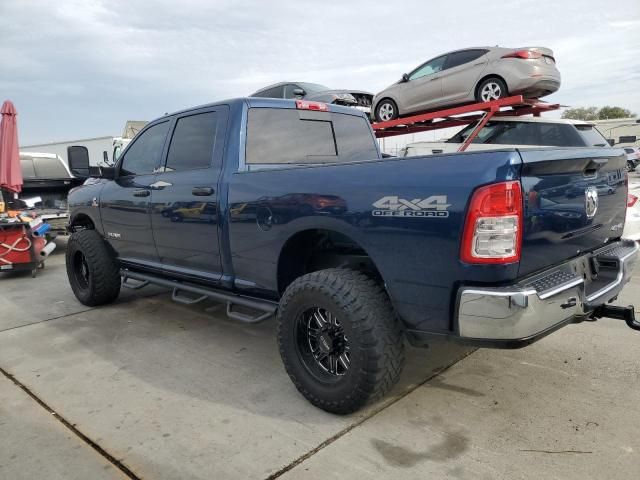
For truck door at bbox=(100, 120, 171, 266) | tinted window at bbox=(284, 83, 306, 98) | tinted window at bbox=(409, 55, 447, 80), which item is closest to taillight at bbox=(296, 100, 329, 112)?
truck door at bbox=(100, 120, 171, 266)

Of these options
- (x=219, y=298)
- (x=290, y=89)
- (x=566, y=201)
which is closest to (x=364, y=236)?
(x=566, y=201)

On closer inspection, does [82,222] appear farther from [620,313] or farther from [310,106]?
[620,313]

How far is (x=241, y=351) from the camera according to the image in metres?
3.86

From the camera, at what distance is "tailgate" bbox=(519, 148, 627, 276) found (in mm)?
2262

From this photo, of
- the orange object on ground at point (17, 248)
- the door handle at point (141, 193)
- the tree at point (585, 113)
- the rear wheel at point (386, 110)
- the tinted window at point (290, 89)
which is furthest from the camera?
the tree at point (585, 113)

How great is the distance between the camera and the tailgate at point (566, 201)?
226 centimetres

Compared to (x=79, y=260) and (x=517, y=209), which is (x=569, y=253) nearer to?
(x=517, y=209)

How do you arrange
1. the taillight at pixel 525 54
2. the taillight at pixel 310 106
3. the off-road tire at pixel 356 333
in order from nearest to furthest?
the off-road tire at pixel 356 333 → the taillight at pixel 310 106 → the taillight at pixel 525 54

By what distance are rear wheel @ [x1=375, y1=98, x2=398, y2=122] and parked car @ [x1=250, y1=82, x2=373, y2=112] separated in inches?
21.6

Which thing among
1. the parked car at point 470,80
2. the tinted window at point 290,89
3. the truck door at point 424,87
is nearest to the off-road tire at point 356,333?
the parked car at point 470,80

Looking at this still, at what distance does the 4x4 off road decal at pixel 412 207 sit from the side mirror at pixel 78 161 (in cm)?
354

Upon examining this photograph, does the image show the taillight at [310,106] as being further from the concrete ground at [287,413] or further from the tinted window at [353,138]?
the concrete ground at [287,413]

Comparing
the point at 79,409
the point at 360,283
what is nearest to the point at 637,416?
the point at 360,283

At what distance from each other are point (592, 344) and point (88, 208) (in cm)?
487
